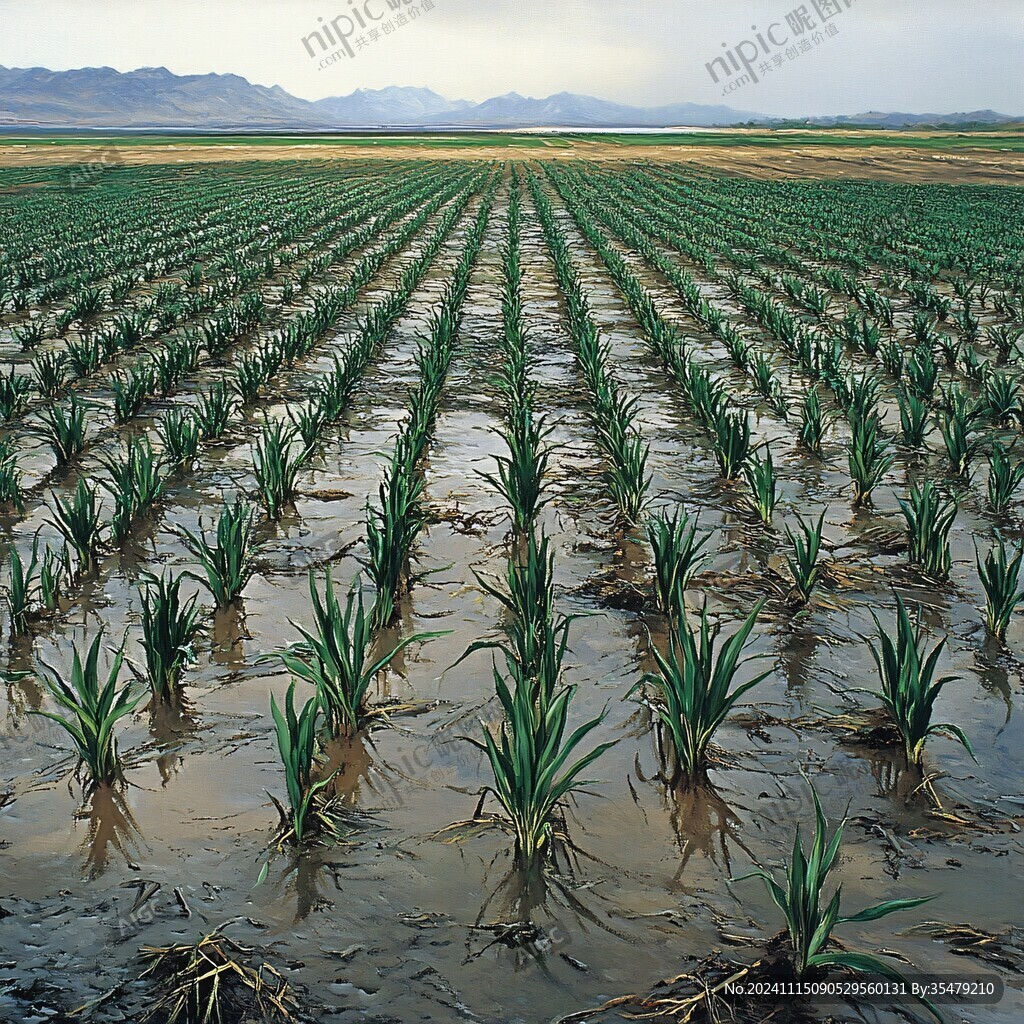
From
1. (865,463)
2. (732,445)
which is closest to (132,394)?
(732,445)

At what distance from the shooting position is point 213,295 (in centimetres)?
1196

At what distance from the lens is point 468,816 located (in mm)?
2922

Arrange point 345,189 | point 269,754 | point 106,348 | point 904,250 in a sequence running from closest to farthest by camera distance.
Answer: point 269,754, point 106,348, point 904,250, point 345,189

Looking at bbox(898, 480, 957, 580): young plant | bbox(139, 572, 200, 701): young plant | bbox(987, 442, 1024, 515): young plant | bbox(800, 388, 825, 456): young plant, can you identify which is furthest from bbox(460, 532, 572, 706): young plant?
bbox(800, 388, 825, 456): young plant

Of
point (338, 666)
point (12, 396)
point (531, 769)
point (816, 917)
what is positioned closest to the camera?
point (816, 917)

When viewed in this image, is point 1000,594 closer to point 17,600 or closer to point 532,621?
point 532,621

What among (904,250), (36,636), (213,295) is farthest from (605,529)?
(904,250)

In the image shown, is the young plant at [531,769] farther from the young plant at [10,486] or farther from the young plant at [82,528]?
the young plant at [10,486]

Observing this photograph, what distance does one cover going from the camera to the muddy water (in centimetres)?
236

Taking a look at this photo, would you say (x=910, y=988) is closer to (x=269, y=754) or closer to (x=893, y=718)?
(x=893, y=718)

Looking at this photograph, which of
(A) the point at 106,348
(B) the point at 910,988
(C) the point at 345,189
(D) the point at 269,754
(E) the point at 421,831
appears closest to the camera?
(B) the point at 910,988

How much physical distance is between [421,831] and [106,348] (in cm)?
727

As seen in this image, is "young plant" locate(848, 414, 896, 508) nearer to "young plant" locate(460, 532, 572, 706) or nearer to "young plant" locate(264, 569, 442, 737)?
"young plant" locate(460, 532, 572, 706)

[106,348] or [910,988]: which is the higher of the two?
[106,348]
